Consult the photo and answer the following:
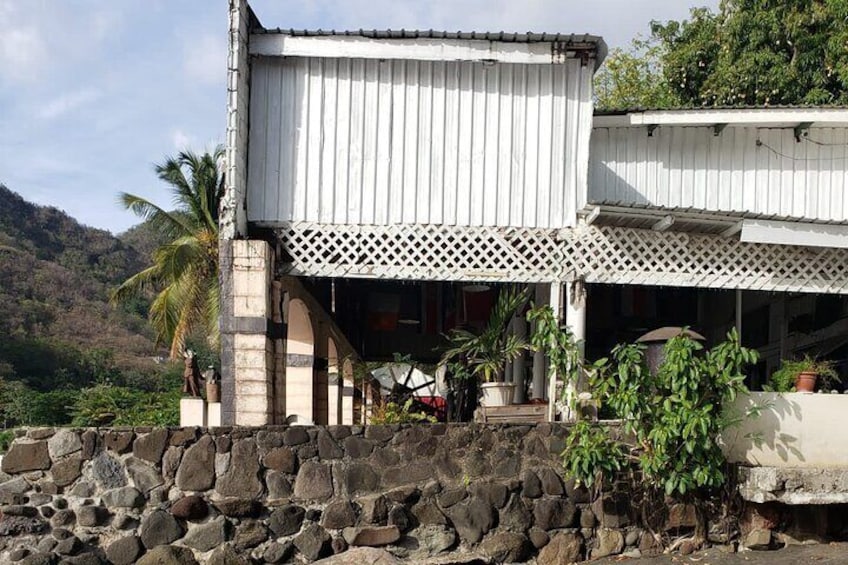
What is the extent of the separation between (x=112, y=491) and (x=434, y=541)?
312cm

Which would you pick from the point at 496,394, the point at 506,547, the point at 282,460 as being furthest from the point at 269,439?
the point at 496,394

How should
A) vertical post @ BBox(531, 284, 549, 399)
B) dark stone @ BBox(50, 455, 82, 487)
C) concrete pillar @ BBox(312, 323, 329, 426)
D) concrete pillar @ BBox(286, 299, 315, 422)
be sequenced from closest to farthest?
dark stone @ BBox(50, 455, 82, 487)
vertical post @ BBox(531, 284, 549, 399)
concrete pillar @ BBox(286, 299, 315, 422)
concrete pillar @ BBox(312, 323, 329, 426)

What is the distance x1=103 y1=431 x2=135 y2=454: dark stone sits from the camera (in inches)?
365

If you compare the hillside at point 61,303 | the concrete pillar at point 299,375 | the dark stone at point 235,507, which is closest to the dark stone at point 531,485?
the dark stone at point 235,507

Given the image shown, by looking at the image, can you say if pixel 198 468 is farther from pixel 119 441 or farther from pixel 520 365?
pixel 520 365

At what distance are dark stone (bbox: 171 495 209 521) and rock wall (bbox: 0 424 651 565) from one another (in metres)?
0.01

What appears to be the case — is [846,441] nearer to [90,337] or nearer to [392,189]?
[392,189]

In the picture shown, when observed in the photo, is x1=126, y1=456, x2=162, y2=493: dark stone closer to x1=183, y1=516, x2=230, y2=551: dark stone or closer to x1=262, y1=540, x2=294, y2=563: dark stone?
x1=183, y1=516, x2=230, y2=551: dark stone

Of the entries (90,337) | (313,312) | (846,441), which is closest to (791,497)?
(846,441)

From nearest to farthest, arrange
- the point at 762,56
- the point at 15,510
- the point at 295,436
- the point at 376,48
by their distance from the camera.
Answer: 1. the point at 15,510
2. the point at 295,436
3. the point at 376,48
4. the point at 762,56

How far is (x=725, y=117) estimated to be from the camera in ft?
37.0

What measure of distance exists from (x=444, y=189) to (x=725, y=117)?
136 inches

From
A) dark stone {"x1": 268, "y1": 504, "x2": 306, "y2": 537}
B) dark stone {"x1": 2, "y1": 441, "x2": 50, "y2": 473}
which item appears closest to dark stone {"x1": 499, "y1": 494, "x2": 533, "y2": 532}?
dark stone {"x1": 268, "y1": 504, "x2": 306, "y2": 537}

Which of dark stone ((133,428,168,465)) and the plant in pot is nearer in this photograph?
dark stone ((133,428,168,465))
